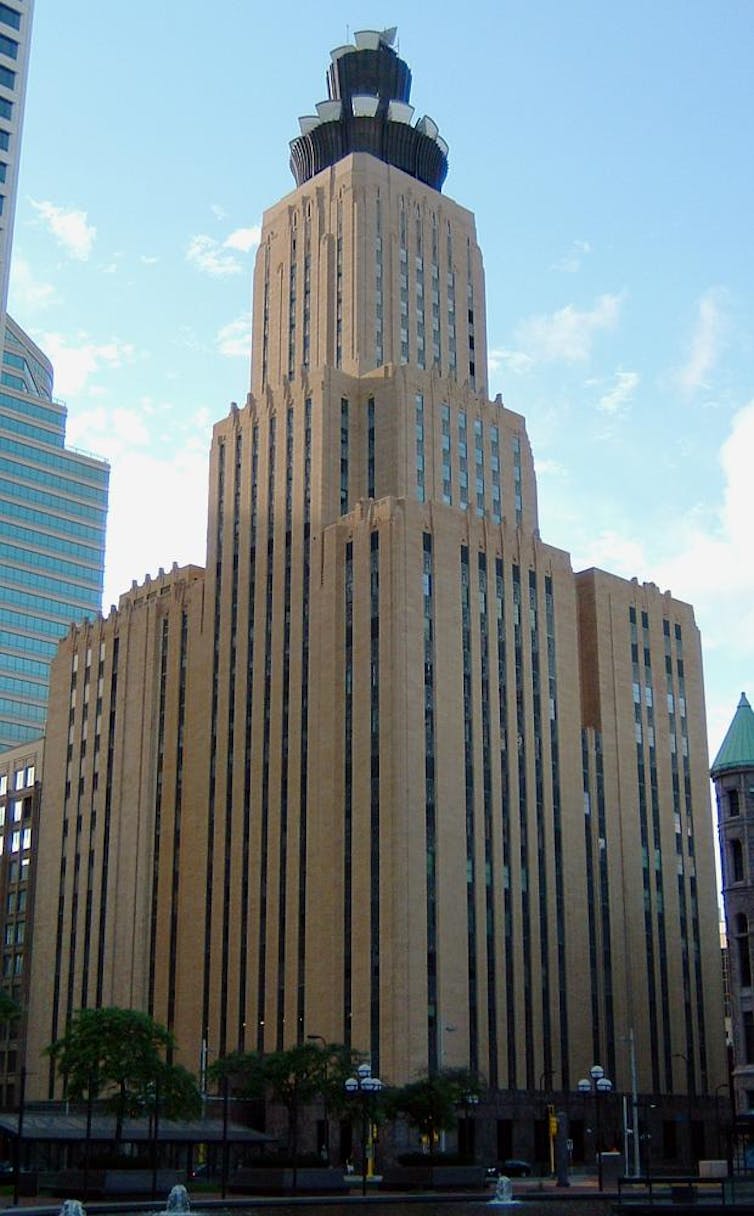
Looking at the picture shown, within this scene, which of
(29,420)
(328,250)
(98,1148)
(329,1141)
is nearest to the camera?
(98,1148)

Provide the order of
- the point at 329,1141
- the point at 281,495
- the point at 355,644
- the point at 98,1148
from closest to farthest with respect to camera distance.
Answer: the point at 98,1148 < the point at 329,1141 < the point at 355,644 < the point at 281,495

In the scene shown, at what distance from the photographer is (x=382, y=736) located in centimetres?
11462

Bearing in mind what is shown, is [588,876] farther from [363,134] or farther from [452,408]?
[363,134]

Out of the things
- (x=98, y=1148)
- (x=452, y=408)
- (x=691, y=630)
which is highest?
(x=452, y=408)

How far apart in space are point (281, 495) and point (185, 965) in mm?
39951

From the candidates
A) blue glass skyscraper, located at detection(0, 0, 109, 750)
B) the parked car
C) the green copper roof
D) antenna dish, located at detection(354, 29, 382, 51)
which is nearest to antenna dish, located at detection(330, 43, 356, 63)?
antenna dish, located at detection(354, 29, 382, 51)

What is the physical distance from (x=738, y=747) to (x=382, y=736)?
26710 mm

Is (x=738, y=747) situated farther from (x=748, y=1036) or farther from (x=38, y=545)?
(x=38, y=545)

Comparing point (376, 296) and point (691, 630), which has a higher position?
point (376, 296)

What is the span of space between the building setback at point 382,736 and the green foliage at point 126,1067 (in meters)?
21.8

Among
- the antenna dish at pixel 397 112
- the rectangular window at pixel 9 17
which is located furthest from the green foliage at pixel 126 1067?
the antenna dish at pixel 397 112

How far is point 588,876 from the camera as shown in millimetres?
125188

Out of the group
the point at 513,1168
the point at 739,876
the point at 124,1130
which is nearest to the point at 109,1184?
the point at 124,1130

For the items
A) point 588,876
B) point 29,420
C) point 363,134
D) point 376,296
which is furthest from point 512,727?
point 29,420
